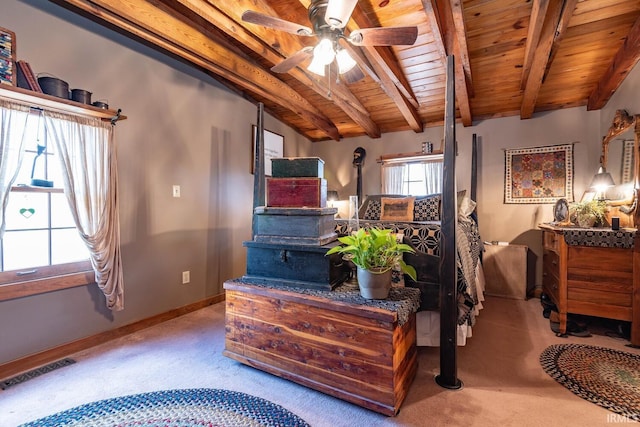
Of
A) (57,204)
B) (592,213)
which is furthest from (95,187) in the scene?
(592,213)

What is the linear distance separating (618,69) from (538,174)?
51.6 inches

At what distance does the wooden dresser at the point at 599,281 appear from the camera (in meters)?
2.14

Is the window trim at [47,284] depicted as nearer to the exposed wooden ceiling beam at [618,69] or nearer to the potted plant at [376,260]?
the potted plant at [376,260]

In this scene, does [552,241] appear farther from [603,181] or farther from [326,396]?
[326,396]

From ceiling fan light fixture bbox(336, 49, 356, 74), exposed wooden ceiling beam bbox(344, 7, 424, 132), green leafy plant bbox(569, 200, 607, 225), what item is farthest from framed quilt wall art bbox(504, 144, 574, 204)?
ceiling fan light fixture bbox(336, 49, 356, 74)

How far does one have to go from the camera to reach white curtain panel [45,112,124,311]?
6.54ft

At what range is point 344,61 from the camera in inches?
79.2

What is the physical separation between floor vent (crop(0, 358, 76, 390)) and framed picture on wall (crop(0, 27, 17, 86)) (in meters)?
1.77

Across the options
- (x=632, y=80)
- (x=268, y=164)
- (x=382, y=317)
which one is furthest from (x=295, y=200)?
(x=632, y=80)

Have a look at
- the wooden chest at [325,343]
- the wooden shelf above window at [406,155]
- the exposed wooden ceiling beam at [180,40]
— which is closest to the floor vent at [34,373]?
the wooden chest at [325,343]

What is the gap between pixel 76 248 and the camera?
7.06ft

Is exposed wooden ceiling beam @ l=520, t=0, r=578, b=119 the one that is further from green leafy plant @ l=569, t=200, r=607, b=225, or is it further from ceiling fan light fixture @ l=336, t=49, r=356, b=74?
ceiling fan light fixture @ l=336, t=49, r=356, b=74

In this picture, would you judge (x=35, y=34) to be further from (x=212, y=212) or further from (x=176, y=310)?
(x=176, y=310)

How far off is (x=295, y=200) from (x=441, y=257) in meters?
0.95
